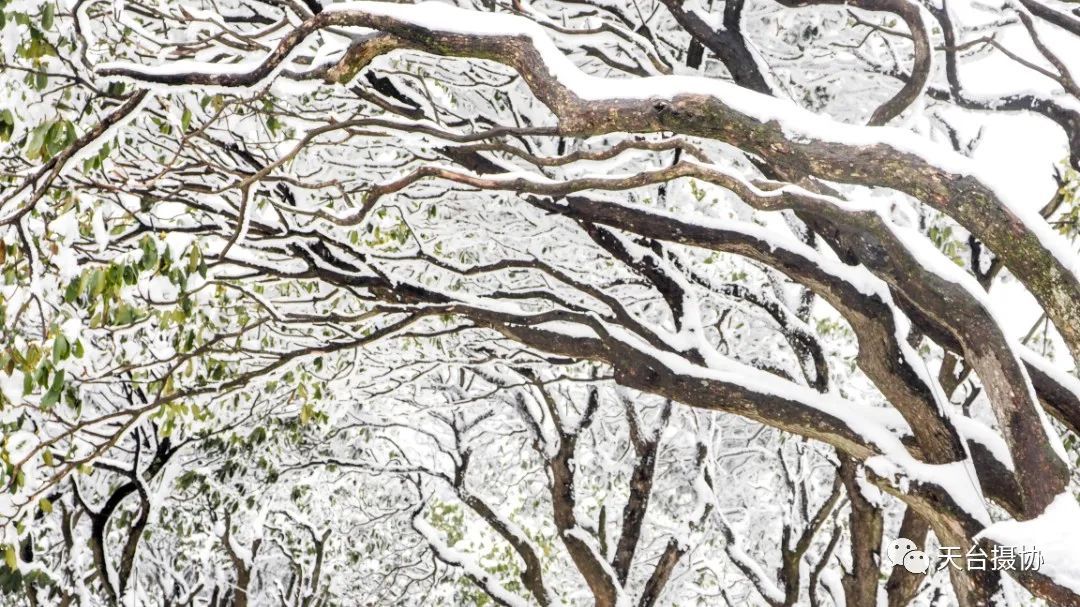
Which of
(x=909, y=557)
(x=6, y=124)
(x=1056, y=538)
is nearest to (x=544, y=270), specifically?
(x=909, y=557)

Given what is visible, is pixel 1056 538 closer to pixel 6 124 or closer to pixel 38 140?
pixel 38 140

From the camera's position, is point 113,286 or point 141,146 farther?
point 141,146

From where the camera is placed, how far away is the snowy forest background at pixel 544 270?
123 inches

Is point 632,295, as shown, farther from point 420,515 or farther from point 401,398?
point 420,515

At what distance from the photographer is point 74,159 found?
3.59 metres

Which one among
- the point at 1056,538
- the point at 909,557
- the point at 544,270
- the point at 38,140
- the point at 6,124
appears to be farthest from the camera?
the point at 544,270

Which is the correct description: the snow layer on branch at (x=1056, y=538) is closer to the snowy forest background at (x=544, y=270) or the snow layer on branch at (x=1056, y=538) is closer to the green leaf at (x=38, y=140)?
the snowy forest background at (x=544, y=270)

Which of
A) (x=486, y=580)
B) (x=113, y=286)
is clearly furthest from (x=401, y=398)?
(x=113, y=286)

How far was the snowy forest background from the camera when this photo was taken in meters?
3.13

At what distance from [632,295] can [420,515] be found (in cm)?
480

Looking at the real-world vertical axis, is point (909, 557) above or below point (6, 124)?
below

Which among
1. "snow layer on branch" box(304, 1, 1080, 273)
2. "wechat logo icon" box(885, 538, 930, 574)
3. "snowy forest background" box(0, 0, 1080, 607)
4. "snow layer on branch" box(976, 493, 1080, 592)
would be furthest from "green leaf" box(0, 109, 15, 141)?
"wechat logo icon" box(885, 538, 930, 574)

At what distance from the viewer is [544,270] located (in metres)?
6.32

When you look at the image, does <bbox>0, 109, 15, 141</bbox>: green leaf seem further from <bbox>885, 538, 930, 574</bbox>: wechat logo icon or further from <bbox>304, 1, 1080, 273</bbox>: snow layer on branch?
<bbox>885, 538, 930, 574</bbox>: wechat logo icon
